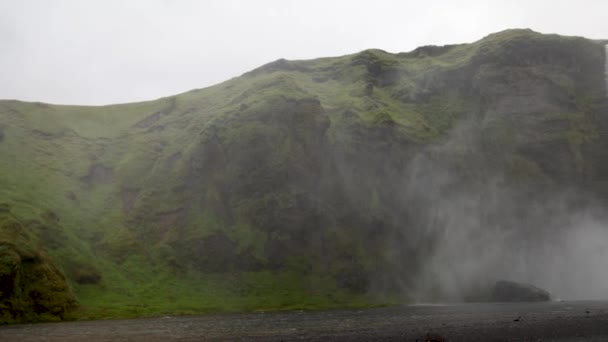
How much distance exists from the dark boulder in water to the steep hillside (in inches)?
580

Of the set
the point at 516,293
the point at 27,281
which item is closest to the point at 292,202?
the point at 516,293

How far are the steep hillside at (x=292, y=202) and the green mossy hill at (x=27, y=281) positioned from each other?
290 inches

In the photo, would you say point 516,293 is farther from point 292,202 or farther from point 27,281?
point 27,281

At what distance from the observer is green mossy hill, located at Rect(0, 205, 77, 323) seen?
10419cm

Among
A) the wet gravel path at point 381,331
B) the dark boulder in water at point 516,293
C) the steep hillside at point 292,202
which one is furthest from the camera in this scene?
the steep hillside at point 292,202

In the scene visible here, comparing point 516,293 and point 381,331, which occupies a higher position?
point 381,331

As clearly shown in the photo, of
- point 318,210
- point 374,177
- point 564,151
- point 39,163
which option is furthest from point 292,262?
point 564,151

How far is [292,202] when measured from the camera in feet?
537

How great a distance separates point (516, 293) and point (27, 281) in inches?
4321

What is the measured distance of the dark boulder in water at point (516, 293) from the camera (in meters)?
141

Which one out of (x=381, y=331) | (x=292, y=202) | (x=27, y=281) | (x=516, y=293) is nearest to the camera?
(x=381, y=331)

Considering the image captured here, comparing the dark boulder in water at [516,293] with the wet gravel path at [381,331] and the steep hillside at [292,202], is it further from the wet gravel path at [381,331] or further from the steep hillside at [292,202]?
the wet gravel path at [381,331]

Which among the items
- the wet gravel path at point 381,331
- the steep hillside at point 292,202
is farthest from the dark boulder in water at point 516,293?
the wet gravel path at point 381,331

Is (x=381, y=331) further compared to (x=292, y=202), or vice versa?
(x=292, y=202)
